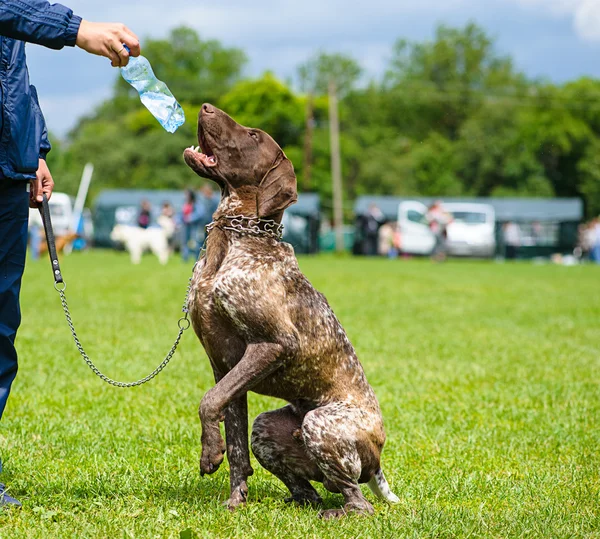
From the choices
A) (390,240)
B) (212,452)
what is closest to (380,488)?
(212,452)

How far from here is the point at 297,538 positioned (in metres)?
3.61

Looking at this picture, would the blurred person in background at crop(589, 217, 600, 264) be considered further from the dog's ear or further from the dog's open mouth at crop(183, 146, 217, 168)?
the dog's open mouth at crop(183, 146, 217, 168)

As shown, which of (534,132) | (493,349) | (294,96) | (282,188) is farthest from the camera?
(534,132)

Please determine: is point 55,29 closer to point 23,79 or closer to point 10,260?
point 23,79

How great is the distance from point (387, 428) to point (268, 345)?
104 inches

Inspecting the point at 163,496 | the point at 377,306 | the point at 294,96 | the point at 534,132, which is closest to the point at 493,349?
the point at 377,306

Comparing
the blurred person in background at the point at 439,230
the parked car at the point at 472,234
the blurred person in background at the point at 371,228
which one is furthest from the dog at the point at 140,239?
the parked car at the point at 472,234

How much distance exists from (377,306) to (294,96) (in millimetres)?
51955

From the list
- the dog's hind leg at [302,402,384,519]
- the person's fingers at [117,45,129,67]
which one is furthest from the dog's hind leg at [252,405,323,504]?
the person's fingers at [117,45,129,67]

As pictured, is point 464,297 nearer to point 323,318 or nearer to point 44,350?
point 44,350

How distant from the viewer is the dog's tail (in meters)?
4.16

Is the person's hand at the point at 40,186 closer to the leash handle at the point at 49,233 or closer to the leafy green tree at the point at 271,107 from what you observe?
the leash handle at the point at 49,233

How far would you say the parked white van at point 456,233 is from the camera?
40500 mm

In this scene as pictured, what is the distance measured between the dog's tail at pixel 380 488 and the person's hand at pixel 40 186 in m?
2.06
